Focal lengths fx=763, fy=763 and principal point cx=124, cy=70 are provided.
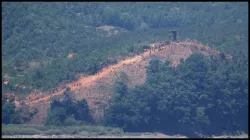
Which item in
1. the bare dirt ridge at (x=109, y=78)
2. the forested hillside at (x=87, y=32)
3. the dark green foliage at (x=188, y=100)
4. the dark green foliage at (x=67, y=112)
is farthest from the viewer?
the forested hillside at (x=87, y=32)

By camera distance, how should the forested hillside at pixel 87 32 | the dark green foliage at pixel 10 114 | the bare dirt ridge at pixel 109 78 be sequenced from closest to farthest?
the dark green foliage at pixel 10 114 → the bare dirt ridge at pixel 109 78 → the forested hillside at pixel 87 32

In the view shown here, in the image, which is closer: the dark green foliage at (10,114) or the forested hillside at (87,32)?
the dark green foliage at (10,114)

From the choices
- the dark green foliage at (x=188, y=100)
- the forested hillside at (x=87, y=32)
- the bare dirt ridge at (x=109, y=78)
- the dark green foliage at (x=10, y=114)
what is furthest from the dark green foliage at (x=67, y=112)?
the forested hillside at (x=87, y=32)

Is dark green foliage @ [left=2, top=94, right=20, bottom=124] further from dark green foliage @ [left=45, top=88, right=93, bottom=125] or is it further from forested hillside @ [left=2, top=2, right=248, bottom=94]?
forested hillside @ [left=2, top=2, right=248, bottom=94]

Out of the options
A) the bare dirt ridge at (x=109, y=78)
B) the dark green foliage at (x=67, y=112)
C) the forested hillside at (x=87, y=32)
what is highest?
the forested hillside at (x=87, y=32)

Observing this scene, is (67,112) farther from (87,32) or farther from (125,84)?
(87,32)

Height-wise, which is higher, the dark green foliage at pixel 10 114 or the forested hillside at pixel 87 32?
the forested hillside at pixel 87 32

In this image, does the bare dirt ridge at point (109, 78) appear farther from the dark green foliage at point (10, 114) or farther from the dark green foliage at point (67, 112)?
the dark green foliage at point (10, 114)

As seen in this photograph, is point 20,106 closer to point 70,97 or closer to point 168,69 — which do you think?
point 70,97
